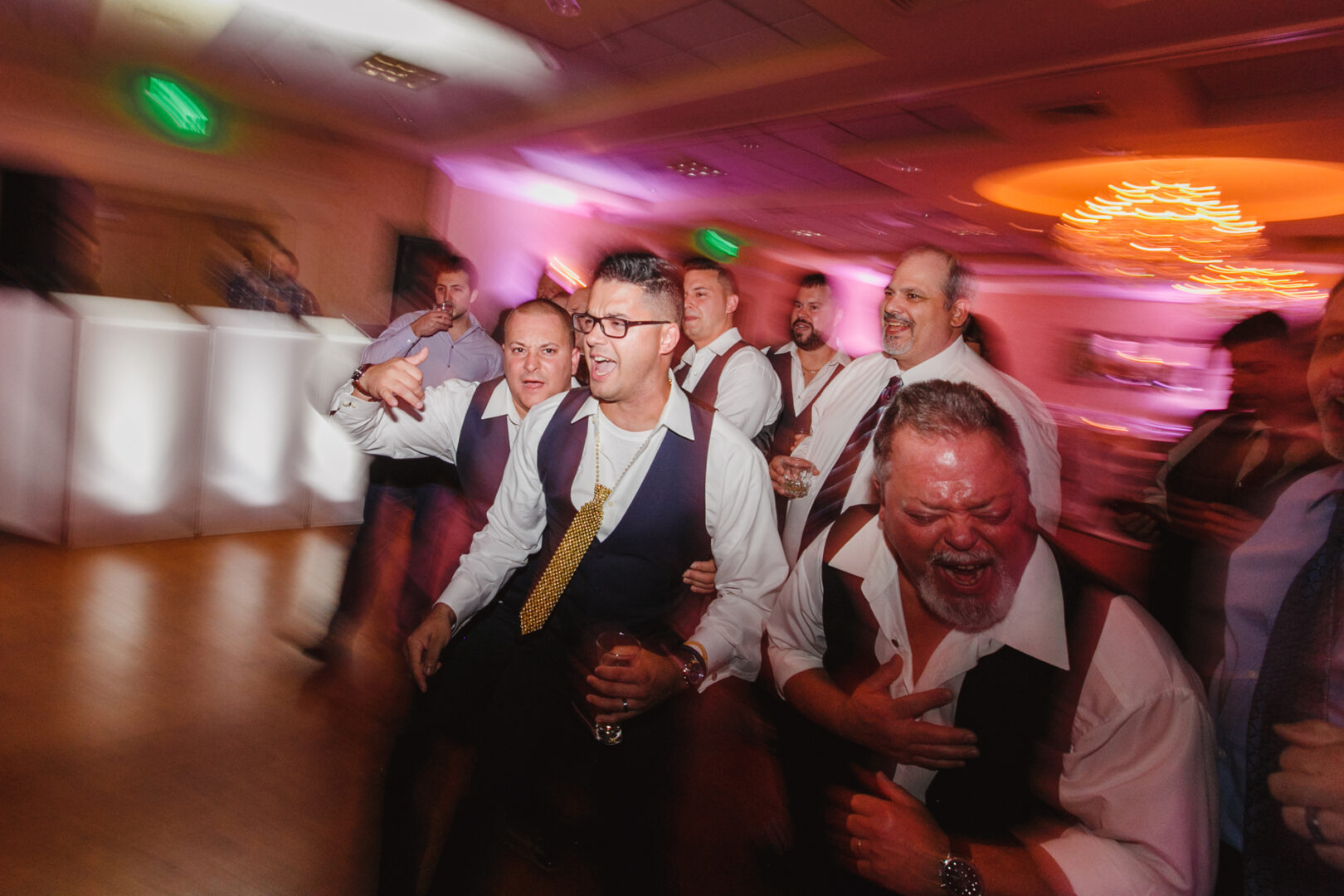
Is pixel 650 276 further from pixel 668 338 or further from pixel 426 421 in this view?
pixel 426 421

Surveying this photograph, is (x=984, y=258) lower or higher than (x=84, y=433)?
higher

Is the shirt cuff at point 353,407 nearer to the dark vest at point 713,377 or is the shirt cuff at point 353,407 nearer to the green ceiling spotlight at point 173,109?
the dark vest at point 713,377

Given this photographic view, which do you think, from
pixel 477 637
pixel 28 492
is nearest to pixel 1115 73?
pixel 477 637

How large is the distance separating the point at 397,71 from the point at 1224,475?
4.60 meters

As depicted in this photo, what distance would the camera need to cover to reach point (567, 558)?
5.44ft

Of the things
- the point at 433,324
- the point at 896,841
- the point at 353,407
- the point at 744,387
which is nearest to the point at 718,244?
the point at 433,324

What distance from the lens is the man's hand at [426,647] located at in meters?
1.56

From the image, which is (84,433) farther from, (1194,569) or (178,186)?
(1194,569)

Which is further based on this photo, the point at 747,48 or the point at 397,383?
the point at 747,48

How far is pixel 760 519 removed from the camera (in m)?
1.60

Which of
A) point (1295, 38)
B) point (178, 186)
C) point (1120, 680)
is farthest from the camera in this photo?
point (178, 186)

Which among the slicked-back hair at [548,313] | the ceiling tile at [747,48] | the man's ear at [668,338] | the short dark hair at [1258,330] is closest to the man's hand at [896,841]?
the man's ear at [668,338]

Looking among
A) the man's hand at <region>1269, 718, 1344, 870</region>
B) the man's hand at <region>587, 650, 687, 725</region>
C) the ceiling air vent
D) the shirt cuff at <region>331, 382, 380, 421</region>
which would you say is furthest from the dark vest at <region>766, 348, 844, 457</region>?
the ceiling air vent

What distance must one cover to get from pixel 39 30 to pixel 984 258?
575cm
